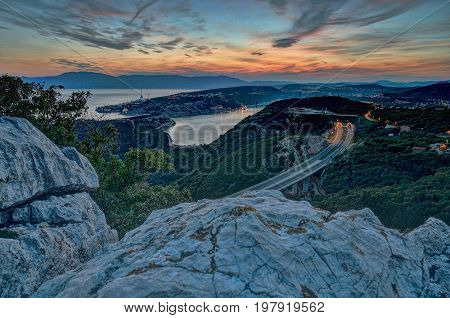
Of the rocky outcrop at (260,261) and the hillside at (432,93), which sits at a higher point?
the hillside at (432,93)

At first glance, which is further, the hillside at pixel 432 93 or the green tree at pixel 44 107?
the hillside at pixel 432 93

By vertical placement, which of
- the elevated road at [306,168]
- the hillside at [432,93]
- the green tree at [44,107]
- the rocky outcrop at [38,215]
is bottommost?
the elevated road at [306,168]

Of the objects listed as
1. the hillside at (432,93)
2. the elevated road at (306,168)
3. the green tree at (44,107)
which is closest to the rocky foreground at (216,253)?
the green tree at (44,107)

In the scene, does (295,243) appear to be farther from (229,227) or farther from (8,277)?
(8,277)

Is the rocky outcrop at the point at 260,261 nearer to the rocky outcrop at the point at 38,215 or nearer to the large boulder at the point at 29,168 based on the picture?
the rocky outcrop at the point at 38,215

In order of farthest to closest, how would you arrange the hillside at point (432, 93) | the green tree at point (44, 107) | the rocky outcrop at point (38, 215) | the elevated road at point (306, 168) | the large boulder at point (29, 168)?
the hillside at point (432, 93) < the elevated road at point (306, 168) < the green tree at point (44, 107) < the large boulder at point (29, 168) < the rocky outcrop at point (38, 215)

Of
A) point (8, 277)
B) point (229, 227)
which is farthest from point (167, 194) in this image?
point (229, 227)

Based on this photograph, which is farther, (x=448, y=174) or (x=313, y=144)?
(x=313, y=144)

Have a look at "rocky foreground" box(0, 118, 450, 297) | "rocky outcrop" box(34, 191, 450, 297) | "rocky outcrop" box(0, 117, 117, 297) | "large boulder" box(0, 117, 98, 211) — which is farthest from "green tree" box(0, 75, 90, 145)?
"rocky outcrop" box(34, 191, 450, 297)
